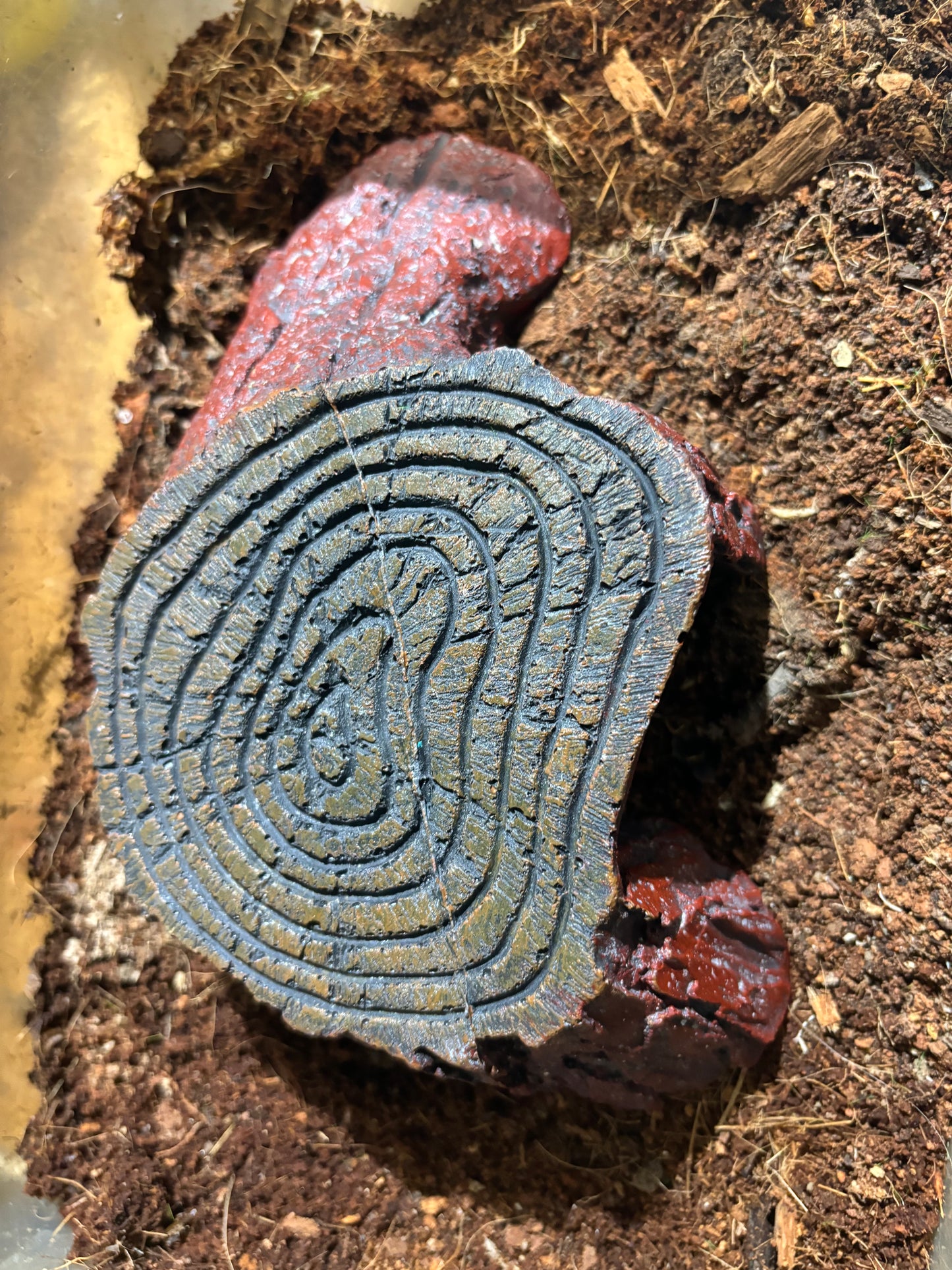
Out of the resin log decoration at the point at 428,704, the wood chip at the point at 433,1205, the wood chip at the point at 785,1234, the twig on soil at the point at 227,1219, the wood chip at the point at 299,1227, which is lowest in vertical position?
the wood chip at the point at 785,1234

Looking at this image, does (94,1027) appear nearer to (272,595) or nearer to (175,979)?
(175,979)

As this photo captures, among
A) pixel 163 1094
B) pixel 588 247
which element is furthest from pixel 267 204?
pixel 163 1094

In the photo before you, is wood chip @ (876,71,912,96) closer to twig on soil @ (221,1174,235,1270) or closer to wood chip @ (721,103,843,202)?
wood chip @ (721,103,843,202)

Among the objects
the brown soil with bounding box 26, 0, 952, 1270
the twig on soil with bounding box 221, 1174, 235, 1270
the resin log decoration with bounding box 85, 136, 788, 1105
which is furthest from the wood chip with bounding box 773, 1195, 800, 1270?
the twig on soil with bounding box 221, 1174, 235, 1270

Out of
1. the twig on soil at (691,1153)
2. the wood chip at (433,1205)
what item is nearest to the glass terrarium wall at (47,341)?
the wood chip at (433,1205)

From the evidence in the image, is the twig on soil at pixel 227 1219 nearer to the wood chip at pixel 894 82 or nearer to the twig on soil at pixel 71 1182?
the twig on soil at pixel 71 1182

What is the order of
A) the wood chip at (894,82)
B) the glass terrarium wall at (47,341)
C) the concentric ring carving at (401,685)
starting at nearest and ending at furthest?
the concentric ring carving at (401,685)
the wood chip at (894,82)
the glass terrarium wall at (47,341)
